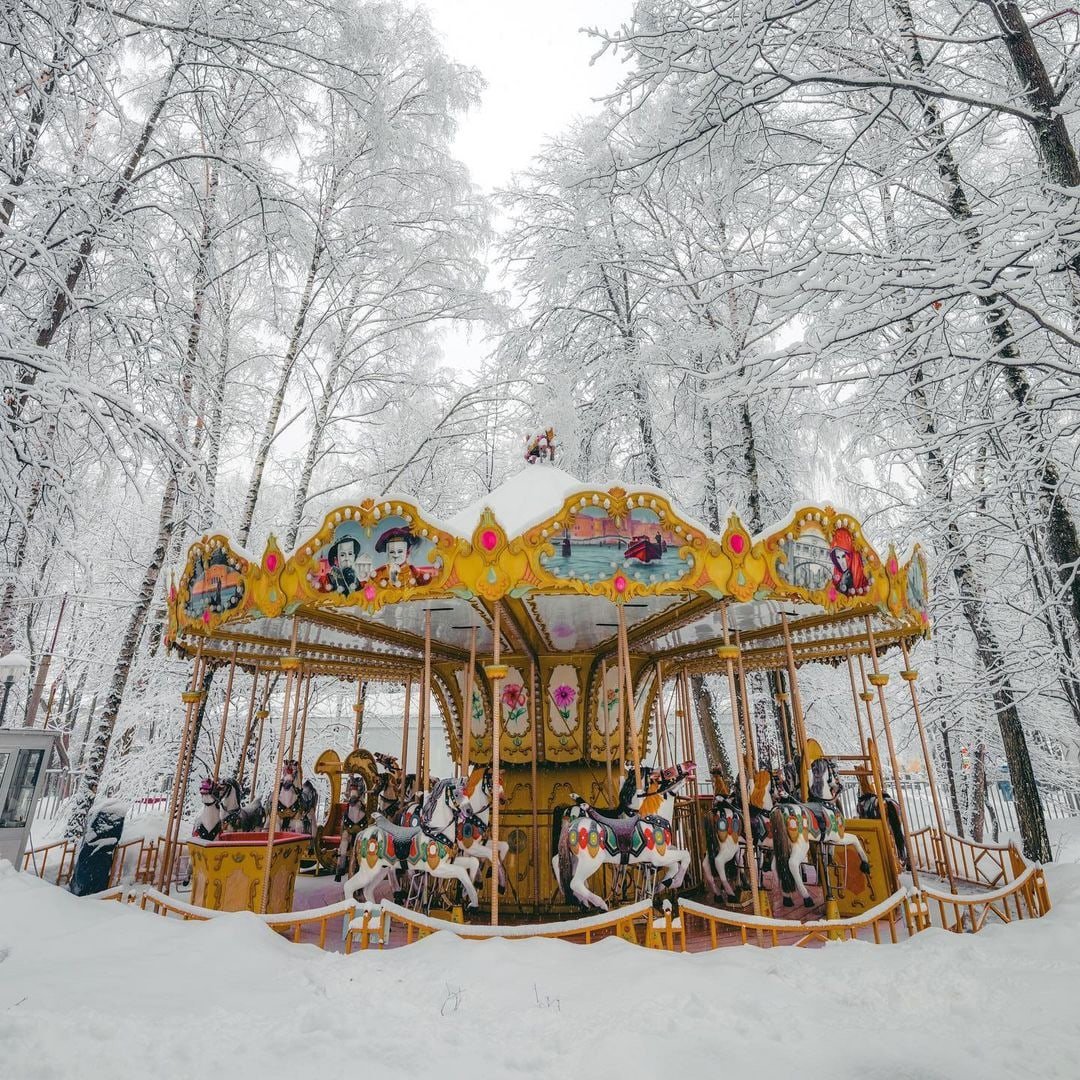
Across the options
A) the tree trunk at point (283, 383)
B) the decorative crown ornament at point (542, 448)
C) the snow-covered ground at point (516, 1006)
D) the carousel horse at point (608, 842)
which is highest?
the tree trunk at point (283, 383)

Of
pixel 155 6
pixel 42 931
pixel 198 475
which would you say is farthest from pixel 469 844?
pixel 155 6

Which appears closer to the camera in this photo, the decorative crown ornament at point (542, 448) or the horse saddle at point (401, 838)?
the horse saddle at point (401, 838)

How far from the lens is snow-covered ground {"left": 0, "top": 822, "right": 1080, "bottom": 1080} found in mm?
3174

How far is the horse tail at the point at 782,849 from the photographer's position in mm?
6627

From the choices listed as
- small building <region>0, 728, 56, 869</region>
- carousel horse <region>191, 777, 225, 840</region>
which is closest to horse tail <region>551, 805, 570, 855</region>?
carousel horse <region>191, 777, 225, 840</region>

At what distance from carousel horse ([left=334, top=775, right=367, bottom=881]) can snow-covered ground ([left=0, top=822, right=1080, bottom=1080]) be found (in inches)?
129

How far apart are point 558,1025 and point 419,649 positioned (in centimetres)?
609

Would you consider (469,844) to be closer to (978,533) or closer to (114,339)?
(114,339)

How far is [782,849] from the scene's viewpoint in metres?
7.06

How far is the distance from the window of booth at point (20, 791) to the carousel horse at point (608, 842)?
5.61 metres

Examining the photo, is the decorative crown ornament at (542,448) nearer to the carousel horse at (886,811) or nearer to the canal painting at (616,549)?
the canal painting at (616,549)

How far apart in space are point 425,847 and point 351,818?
2.86 m

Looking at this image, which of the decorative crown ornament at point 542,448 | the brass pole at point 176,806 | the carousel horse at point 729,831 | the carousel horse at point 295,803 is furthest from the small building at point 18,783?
the carousel horse at point 729,831

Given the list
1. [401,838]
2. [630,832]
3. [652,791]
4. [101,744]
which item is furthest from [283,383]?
[630,832]
